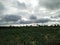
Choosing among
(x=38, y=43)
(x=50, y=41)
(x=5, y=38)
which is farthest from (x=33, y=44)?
(x=5, y=38)

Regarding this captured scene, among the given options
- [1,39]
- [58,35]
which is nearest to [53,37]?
[58,35]

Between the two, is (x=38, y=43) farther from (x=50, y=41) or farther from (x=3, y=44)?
(x=3, y=44)

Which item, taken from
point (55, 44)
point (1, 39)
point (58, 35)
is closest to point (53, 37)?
point (58, 35)

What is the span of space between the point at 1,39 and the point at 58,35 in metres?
11.8

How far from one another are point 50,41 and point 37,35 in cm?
445

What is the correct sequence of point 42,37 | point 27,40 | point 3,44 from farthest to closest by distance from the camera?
point 42,37, point 27,40, point 3,44

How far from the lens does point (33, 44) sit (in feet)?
105

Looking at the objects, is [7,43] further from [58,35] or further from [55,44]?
[58,35]

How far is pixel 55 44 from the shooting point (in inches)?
1256

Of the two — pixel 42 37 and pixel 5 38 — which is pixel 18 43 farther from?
pixel 42 37

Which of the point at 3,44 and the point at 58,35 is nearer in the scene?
the point at 3,44

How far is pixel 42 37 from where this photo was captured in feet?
117

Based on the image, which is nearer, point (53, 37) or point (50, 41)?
point (50, 41)

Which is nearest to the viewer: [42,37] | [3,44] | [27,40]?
[3,44]
